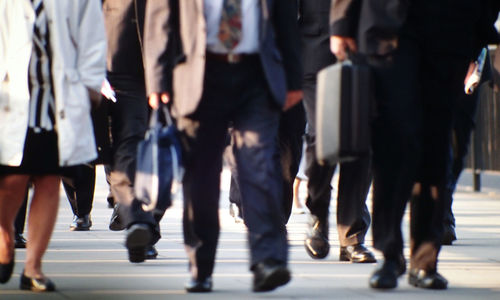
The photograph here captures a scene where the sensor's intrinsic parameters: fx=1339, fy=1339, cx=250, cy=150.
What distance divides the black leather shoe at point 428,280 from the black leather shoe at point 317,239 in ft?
5.08

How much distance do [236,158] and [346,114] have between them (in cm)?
57

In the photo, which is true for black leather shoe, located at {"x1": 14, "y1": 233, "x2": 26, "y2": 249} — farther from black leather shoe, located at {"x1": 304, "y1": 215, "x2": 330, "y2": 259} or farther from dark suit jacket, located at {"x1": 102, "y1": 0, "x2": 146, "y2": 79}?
black leather shoe, located at {"x1": 304, "y1": 215, "x2": 330, "y2": 259}

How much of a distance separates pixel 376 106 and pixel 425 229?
68 cm

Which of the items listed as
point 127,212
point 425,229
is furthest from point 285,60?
point 127,212

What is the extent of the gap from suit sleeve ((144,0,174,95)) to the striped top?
52cm

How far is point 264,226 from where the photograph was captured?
244 inches

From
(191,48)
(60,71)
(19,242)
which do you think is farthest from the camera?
(19,242)

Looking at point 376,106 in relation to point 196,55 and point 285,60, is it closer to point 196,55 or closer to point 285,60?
point 285,60

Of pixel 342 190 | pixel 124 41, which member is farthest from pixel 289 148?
pixel 124 41

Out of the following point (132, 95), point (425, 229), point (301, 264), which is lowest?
point (301, 264)

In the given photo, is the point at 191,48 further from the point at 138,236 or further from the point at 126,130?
the point at 126,130

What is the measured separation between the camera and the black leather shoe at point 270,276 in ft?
19.6

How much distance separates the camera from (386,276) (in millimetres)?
6293

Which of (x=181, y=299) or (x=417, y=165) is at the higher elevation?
(x=417, y=165)
